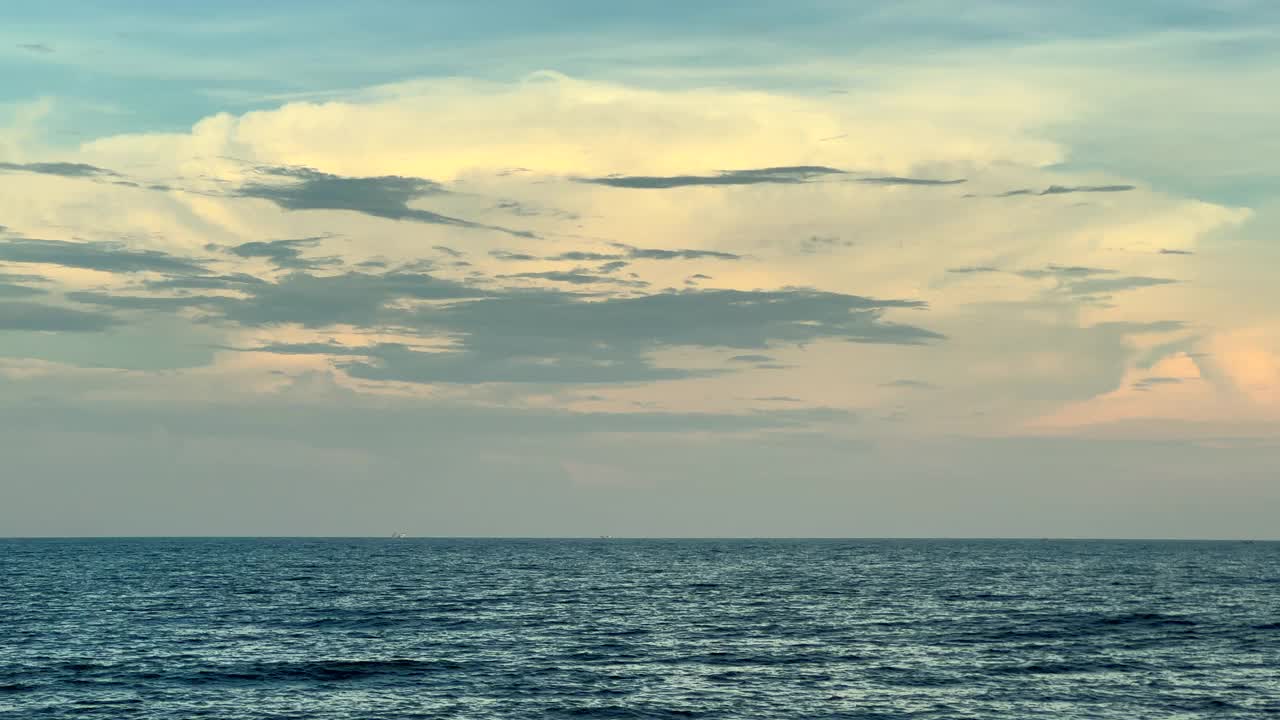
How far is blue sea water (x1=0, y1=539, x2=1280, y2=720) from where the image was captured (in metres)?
60.6

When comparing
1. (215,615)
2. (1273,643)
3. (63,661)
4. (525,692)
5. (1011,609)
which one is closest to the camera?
(525,692)

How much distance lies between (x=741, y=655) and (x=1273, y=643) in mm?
37515

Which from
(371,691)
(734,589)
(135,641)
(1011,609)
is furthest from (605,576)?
(371,691)

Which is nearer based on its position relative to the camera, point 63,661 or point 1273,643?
point 63,661

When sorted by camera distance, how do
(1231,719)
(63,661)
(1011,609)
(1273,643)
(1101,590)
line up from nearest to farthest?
(1231,719)
(63,661)
(1273,643)
(1011,609)
(1101,590)

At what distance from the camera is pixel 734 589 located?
144375mm

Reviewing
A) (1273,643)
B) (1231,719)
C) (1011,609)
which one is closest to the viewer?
(1231,719)

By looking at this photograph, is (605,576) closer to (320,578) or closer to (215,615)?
(320,578)

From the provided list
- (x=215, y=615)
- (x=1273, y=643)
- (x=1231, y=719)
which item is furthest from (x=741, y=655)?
(x=215, y=615)

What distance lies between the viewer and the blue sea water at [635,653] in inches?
2384

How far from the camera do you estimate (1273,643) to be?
8338cm

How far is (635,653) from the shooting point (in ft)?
255

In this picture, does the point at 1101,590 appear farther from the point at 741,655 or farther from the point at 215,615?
the point at 215,615

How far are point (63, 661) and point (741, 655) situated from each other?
137 feet
